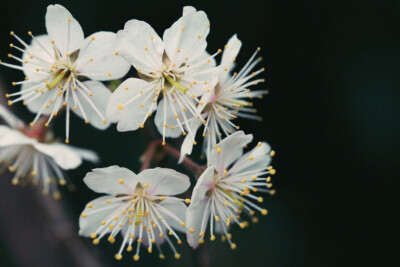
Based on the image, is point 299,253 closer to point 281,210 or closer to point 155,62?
point 281,210

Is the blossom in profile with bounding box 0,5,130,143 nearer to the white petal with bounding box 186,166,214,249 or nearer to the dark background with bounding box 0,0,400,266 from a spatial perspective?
the white petal with bounding box 186,166,214,249

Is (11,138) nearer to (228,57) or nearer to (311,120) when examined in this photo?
(228,57)

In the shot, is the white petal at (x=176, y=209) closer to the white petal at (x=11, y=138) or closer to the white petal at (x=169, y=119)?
the white petal at (x=169, y=119)

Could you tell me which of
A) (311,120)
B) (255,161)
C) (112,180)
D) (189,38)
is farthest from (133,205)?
(311,120)

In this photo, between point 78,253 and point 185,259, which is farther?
point 185,259

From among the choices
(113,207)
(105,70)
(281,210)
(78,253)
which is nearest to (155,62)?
(105,70)

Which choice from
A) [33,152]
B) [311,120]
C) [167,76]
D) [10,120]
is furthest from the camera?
[311,120]
